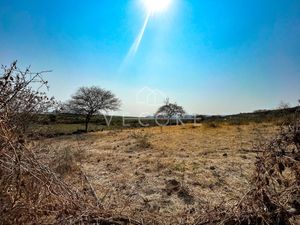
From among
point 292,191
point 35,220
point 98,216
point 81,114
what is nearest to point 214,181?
point 292,191

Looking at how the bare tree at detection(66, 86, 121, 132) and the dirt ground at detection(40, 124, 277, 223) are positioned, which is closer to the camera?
the dirt ground at detection(40, 124, 277, 223)

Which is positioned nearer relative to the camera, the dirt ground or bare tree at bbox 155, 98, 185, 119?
the dirt ground

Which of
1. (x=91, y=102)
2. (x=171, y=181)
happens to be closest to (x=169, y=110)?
(x=91, y=102)

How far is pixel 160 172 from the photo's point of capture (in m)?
6.95

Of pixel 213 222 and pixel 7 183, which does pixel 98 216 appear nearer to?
pixel 7 183

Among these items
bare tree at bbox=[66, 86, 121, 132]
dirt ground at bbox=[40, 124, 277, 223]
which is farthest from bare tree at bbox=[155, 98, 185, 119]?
dirt ground at bbox=[40, 124, 277, 223]

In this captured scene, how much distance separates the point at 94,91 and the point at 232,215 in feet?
100

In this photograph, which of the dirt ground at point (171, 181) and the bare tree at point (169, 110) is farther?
the bare tree at point (169, 110)

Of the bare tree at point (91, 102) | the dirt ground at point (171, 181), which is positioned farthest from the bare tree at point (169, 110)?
the dirt ground at point (171, 181)

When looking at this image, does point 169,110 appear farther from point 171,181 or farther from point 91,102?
point 171,181

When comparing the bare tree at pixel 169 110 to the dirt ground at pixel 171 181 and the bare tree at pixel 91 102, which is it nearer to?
the bare tree at pixel 91 102

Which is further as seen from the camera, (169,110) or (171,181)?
(169,110)

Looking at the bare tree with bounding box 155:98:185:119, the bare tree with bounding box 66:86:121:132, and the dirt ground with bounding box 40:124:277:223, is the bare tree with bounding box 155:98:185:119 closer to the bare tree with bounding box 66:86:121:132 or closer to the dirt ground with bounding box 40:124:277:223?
the bare tree with bounding box 66:86:121:132

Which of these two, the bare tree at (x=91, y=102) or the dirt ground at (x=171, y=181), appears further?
the bare tree at (x=91, y=102)
